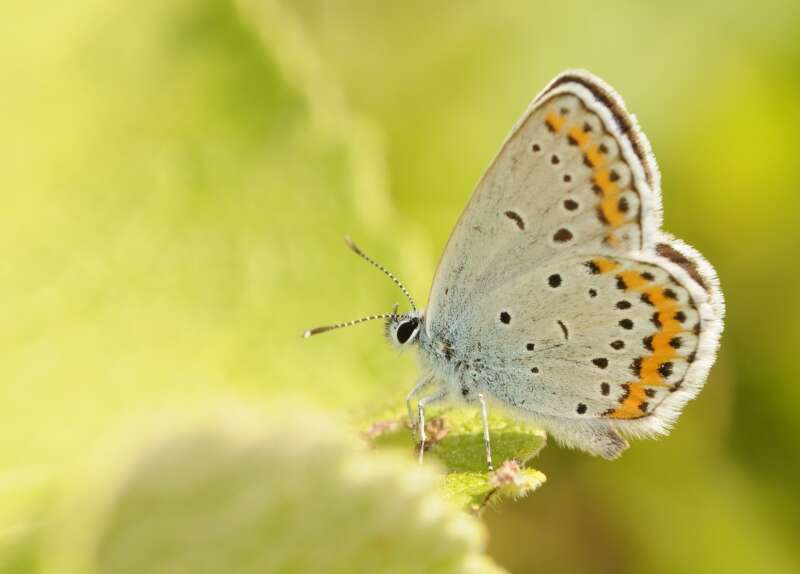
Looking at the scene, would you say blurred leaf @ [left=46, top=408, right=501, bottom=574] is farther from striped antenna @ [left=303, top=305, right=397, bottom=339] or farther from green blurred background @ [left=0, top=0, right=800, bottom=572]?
striped antenna @ [left=303, top=305, right=397, bottom=339]

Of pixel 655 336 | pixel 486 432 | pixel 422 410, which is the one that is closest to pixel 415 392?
pixel 422 410

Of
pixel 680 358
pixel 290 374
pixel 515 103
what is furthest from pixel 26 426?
pixel 515 103

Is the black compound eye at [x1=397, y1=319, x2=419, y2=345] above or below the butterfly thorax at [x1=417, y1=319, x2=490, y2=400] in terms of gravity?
above

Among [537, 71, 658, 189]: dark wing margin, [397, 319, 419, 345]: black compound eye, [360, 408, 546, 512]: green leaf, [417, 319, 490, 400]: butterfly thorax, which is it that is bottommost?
[360, 408, 546, 512]: green leaf

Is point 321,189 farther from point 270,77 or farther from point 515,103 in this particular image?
point 515,103

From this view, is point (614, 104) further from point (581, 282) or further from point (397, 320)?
point (397, 320)

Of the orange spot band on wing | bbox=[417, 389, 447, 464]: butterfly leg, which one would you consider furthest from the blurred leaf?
the orange spot band on wing

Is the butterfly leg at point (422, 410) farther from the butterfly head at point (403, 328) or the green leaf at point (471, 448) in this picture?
the butterfly head at point (403, 328)
